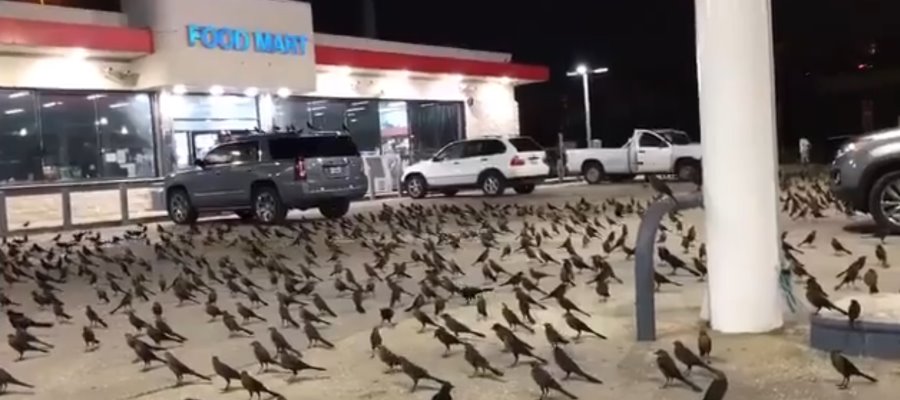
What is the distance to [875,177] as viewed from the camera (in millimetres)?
11930

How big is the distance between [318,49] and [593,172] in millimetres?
10152

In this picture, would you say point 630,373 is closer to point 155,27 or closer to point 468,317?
point 468,317

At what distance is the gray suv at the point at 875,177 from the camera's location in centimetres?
1183

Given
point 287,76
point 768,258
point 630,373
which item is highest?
point 287,76

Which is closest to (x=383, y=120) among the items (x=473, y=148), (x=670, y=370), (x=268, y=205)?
(x=473, y=148)

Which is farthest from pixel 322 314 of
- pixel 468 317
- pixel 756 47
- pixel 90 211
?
pixel 90 211

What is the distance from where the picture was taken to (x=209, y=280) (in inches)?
443

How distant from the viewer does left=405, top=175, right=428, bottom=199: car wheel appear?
28.8 m

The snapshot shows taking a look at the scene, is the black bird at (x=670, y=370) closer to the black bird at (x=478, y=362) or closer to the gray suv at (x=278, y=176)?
the black bird at (x=478, y=362)

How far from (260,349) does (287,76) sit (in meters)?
22.1

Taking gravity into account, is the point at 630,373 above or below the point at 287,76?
below

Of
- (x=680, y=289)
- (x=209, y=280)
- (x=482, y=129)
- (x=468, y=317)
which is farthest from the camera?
(x=482, y=129)

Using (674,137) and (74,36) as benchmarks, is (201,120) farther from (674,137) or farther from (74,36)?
(674,137)

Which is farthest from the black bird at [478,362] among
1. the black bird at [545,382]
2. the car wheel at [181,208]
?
the car wheel at [181,208]
